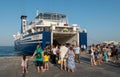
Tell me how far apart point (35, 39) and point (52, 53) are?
11.8m

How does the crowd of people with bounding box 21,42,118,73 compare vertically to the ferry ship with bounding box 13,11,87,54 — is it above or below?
below

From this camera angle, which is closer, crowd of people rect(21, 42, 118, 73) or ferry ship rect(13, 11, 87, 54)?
crowd of people rect(21, 42, 118, 73)

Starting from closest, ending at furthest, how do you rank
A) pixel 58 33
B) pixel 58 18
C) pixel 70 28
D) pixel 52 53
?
1. pixel 52 53
2. pixel 58 33
3. pixel 70 28
4. pixel 58 18

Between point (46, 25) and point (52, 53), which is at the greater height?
point (46, 25)

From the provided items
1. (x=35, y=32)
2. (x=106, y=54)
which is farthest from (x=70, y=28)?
(x=106, y=54)

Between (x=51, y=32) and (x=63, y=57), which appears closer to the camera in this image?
(x=63, y=57)

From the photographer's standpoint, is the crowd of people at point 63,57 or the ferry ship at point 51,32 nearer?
the crowd of people at point 63,57

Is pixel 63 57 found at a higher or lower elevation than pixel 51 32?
lower

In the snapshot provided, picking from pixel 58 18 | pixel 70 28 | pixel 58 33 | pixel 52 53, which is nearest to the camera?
pixel 52 53

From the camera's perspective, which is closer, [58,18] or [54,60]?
[54,60]

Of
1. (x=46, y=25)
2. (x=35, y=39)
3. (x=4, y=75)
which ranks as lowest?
(x=4, y=75)

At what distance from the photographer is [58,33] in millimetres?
26422

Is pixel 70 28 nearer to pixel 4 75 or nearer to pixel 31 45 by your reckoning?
pixel 31 45

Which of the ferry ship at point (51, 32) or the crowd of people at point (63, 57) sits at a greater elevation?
the ferry ship at point (51, 32)
